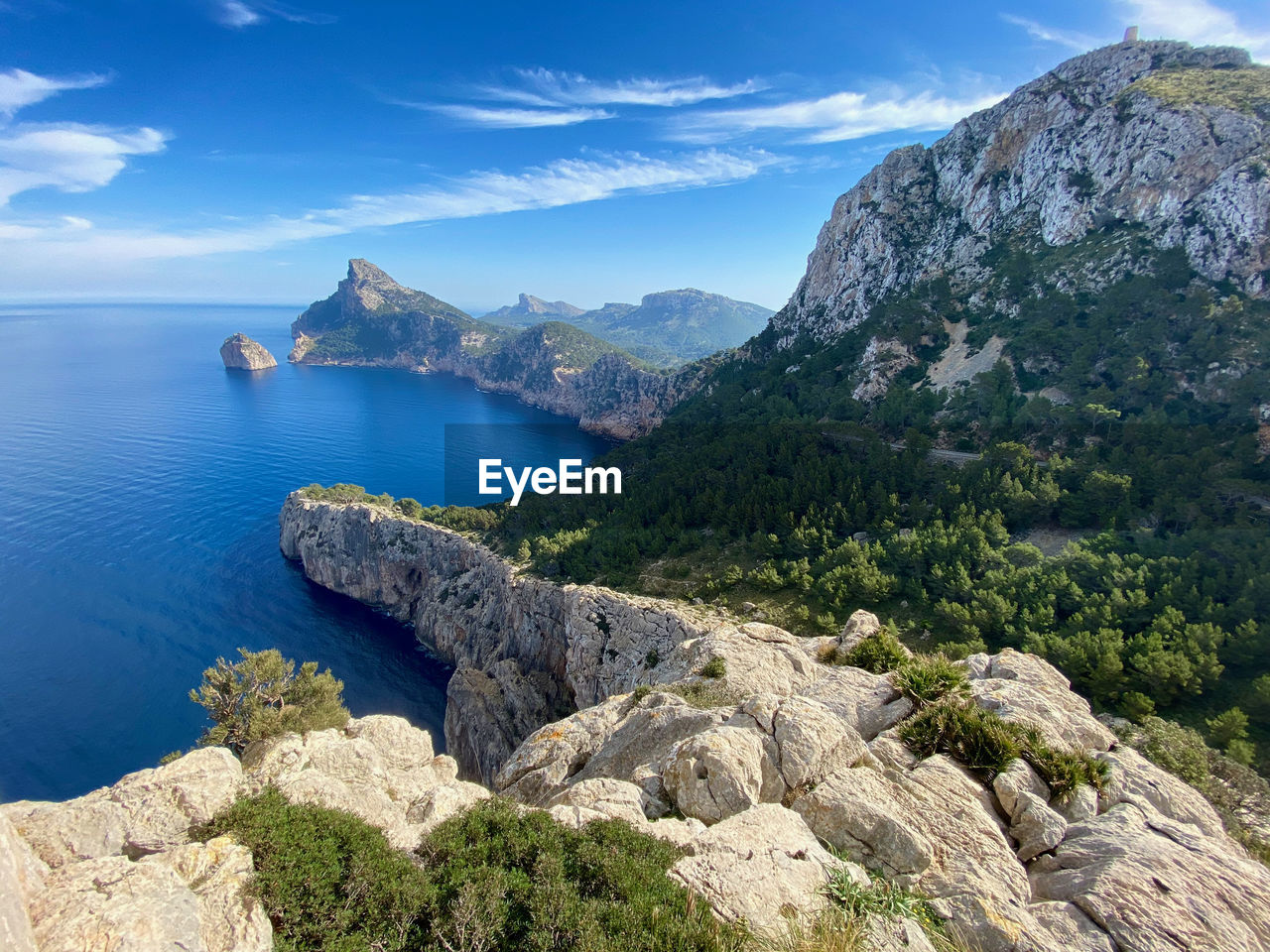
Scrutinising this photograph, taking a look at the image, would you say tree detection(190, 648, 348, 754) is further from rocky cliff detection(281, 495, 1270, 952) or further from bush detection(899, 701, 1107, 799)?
bush detection(899, 701, 1107, 799)

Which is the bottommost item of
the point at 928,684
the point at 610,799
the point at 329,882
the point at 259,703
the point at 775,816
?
the point at 259,703

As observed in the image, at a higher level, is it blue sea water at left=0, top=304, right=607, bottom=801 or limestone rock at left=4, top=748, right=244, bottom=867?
limestone rock at left=4, top=748, right=244, bottom=867

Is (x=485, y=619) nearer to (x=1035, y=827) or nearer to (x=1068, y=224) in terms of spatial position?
(x=1035, y=827)

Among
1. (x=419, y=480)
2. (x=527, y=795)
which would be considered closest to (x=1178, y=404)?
(x=527, y=795)

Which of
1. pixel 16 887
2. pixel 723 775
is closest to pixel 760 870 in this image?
pixel 723 775

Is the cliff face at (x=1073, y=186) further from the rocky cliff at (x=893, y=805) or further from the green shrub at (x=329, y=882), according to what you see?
the green shrub at (x=329, y=882)

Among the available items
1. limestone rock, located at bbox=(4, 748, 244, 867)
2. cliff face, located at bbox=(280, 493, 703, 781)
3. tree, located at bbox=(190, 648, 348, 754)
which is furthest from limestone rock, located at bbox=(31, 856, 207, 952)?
cliff face, located at bbox=(280, 493, 703, 781)

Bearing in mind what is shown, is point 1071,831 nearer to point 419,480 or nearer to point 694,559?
point 694,559

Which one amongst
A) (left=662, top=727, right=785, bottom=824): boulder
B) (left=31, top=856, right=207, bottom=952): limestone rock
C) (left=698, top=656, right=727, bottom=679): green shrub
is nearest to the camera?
(left=31, top=856, right=207, bottom=952): limestone rock
